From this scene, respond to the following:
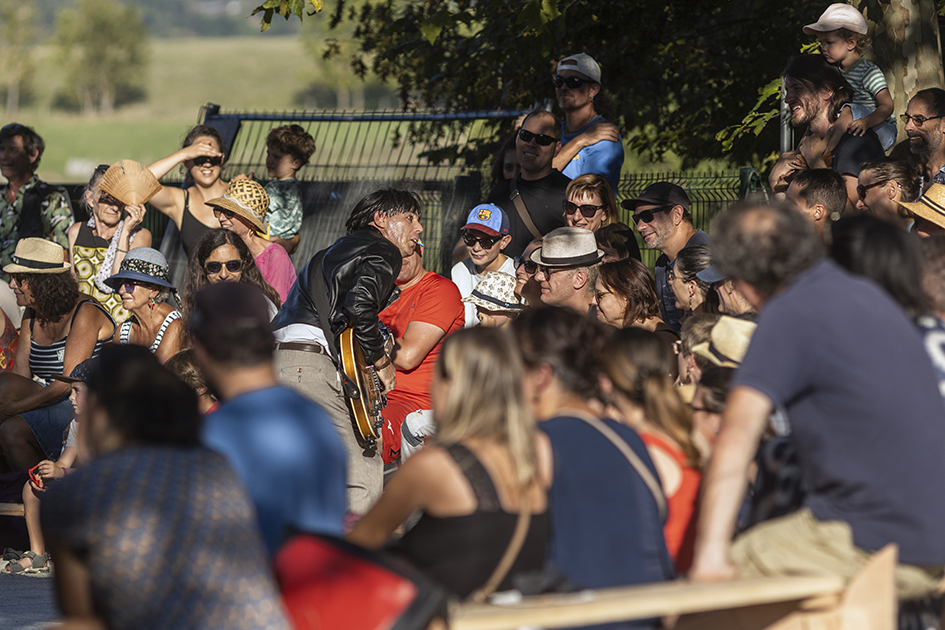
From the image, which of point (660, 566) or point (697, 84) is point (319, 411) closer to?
point (660, 566)

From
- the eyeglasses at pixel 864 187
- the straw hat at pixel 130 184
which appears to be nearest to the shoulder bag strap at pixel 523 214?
the eyeglasses at pixel 864 187

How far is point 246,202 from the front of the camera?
6902 mm

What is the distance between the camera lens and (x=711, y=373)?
3.90 metres

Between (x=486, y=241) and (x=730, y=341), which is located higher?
(x=486, y=241)

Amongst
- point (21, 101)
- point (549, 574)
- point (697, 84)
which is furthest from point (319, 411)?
point (21, 101)

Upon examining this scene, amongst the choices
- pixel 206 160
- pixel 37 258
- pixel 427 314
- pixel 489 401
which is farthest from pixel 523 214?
pixel 489 401

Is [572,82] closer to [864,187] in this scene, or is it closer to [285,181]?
[864,187]

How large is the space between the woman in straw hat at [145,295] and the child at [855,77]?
4.15 metres

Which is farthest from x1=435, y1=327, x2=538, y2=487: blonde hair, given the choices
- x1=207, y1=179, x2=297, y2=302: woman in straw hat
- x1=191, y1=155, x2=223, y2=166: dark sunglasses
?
x1=191, y1=155, x2=223, y2=166: dark sunglasses

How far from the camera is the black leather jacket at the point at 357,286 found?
5.49 m

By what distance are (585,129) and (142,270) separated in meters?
3.03

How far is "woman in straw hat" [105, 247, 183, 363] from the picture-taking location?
256 inches

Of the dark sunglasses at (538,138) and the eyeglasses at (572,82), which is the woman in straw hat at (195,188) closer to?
the dark sunglasses at (538,138)

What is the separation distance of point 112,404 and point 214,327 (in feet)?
1.19
